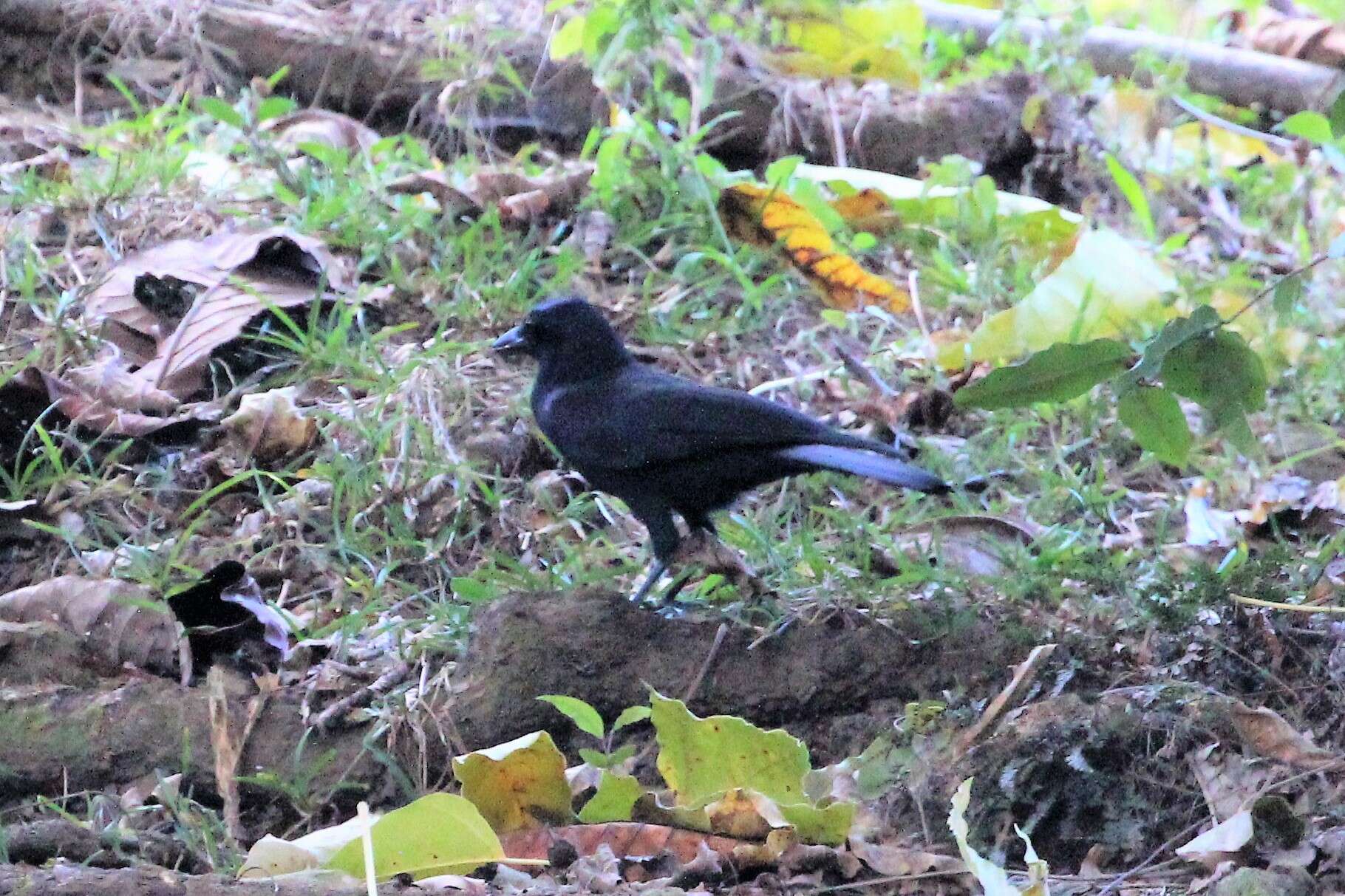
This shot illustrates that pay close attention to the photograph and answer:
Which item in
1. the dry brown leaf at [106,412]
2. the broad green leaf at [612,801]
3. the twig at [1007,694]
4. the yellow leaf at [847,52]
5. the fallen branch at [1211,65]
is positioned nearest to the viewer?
the broad green leaf at [612,801]

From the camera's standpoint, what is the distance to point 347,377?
4.30 m

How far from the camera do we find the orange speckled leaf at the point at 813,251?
4.94 metres

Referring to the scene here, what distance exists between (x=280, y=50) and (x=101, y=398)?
8.86ft

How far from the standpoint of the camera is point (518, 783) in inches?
95.0

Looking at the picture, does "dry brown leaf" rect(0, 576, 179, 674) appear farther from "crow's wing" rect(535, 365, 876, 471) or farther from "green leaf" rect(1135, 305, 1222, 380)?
"green leaf" rect(1135, 305, 1222, 380)

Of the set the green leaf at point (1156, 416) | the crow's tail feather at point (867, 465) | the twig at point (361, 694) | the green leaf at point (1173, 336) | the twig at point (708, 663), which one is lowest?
the twig at point (361, 694)

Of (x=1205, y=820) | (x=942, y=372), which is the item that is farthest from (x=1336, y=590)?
(x=942, y=372)

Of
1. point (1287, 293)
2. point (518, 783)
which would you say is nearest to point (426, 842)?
point (518, 783)

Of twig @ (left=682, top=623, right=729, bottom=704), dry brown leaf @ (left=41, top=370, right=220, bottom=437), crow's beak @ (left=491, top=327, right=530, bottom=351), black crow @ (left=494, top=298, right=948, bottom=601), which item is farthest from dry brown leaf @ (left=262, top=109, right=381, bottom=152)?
twig @ (left=682, top=623, right=729, bottom=704)

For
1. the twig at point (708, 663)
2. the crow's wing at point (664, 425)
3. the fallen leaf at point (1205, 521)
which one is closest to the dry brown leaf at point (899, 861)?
the twig at point (708, 663)

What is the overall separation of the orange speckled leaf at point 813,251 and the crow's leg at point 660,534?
1.74 meters

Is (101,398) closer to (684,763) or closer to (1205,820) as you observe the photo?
(684,763)

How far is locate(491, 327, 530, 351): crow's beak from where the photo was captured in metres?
3.88

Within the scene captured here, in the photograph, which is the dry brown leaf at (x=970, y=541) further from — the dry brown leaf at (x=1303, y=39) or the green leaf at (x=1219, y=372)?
the dry brown leaf at (x=1303, y=39)
